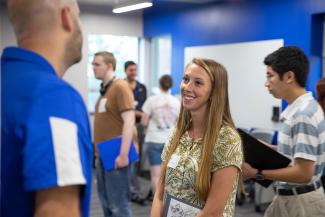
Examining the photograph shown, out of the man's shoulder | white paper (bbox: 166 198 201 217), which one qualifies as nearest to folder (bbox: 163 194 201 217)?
white paper (bbox: 166 198 201 217)

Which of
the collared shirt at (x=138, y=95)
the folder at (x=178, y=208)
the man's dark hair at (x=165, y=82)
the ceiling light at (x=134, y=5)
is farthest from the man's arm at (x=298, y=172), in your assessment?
the collared shirt at (x=138, y=95)

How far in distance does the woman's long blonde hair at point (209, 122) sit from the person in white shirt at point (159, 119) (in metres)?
2.95

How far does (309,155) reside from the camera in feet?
6.35

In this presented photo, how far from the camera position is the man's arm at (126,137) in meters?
3.21

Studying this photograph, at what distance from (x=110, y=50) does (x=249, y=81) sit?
3072mm

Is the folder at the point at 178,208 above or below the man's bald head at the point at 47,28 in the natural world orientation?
below

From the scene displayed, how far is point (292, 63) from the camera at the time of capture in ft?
6.73

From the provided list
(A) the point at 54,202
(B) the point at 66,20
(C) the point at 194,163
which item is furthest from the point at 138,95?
(A) the point at 54,202

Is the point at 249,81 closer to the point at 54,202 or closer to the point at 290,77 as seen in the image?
the point at 290,77

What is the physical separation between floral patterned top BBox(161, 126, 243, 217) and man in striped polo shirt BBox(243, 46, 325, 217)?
322mm

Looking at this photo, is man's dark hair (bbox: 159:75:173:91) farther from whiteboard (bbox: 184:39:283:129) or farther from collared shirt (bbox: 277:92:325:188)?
collared shirt (bbox: 277:92:325:188)

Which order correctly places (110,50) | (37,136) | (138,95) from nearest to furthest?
(37,136) → (138,95) → (110,50)

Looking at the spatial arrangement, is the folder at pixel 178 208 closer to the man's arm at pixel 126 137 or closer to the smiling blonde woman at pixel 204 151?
the smiling blonde woman at pixel 204 151

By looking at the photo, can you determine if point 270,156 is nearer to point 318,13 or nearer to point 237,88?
point 318,13
